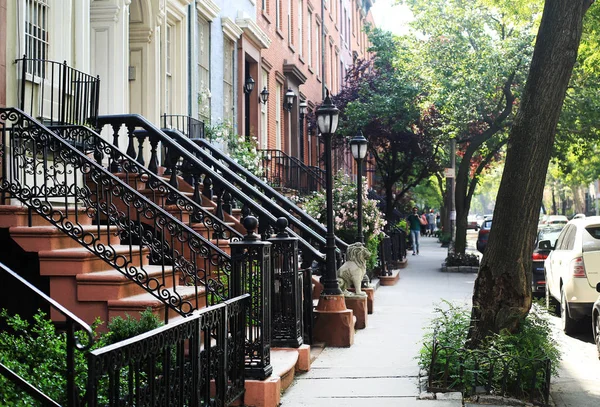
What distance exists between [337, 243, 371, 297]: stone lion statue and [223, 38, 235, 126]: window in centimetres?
792

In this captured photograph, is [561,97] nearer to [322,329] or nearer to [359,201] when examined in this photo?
[322,329]

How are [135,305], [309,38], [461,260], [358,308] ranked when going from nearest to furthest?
1. [135,305]
2. [358,308]
3. [461,260]
4. [309,38]

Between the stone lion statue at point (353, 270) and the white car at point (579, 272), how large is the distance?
2944mm

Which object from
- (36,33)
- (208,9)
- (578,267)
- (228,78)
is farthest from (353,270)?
(228,78)

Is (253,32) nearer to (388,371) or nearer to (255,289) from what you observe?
(388,371)

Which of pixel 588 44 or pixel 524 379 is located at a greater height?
pixel 588 44

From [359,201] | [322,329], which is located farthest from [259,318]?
[359,201]

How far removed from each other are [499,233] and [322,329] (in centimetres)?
306

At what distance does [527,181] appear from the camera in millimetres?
8617

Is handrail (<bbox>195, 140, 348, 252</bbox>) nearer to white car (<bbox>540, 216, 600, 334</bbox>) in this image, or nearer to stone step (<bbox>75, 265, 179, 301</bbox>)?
white car (<bbox>540, 216, 600, 334</bbox>)

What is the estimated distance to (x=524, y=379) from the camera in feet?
25.5

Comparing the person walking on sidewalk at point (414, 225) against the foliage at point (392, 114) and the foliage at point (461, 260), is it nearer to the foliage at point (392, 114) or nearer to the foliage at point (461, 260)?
the foliage at point (392, 114)

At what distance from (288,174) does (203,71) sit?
5749 mm

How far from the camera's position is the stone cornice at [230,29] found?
19219 millimetres
